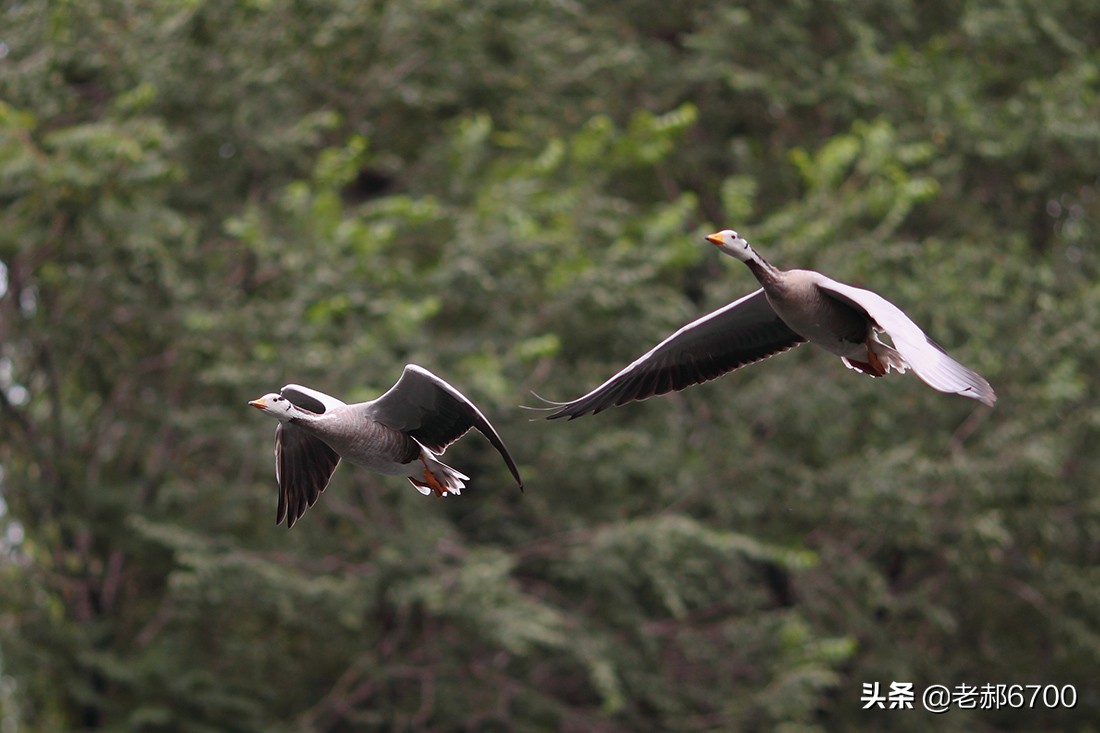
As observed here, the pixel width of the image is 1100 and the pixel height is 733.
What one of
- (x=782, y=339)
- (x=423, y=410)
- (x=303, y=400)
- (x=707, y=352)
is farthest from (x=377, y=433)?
(x=782, y=339)

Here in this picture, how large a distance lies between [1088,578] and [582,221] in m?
5.26

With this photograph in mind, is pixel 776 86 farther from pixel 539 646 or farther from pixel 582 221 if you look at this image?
pixel 539 646

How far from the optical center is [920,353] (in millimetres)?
4883

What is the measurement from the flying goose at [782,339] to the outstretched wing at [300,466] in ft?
2.88

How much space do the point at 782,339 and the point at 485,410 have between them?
17.7 feet

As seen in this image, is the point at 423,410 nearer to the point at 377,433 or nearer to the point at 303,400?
the point at 377,433

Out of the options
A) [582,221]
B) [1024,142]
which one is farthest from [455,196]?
[1024,142]

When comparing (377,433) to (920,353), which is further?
(377,433)

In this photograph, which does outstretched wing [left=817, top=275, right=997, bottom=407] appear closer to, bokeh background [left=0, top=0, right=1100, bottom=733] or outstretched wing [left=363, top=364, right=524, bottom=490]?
outstretched wing [left=363, top=364, right=524, bottom=490]

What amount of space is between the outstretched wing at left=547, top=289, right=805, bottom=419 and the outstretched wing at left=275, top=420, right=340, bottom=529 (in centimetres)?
109

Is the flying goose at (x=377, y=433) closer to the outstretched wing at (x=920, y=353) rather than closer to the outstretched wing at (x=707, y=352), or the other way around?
the outstretched wing at (x=707, y=352)

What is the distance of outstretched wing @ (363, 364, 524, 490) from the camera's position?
5328 millimetres

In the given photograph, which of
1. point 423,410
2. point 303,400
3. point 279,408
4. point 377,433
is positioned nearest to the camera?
point 279,408

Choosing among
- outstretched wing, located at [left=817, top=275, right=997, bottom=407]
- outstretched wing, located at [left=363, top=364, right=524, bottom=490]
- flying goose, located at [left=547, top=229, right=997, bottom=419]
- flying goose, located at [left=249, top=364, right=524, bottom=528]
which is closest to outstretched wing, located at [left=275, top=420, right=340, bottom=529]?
flying goose, located at [left=249, top=364, right=524, bottom=528]
